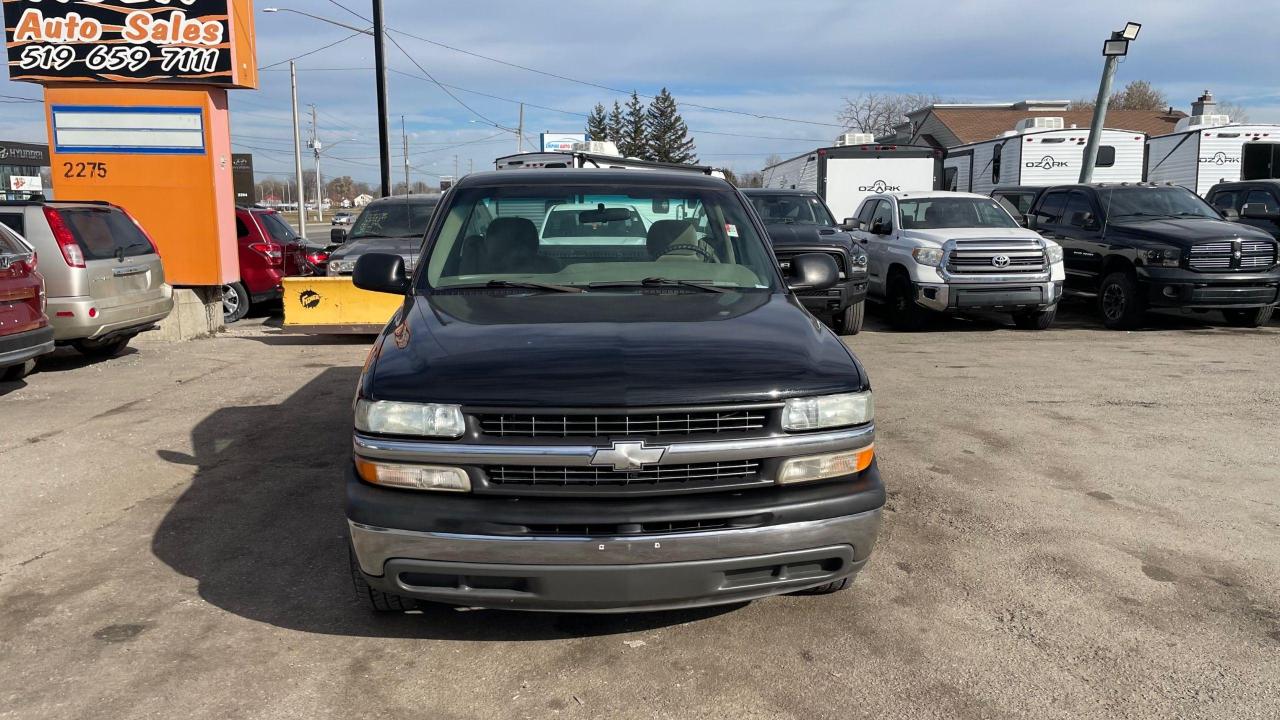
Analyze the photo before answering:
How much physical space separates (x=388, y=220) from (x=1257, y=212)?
1160cm

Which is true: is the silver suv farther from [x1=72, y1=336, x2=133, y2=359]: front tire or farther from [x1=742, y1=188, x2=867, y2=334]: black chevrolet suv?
[x1=742, y1=188, x2=867, y2=334]: black chevrolet suv

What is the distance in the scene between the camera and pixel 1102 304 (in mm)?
12703

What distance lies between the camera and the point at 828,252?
1151cm

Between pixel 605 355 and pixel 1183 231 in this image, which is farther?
pixel 1183 231

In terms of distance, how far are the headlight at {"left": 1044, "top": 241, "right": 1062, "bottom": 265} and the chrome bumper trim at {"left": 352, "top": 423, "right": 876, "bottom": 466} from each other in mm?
9693

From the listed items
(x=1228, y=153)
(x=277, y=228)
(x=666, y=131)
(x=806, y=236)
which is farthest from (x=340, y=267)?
(x=666, y=131)

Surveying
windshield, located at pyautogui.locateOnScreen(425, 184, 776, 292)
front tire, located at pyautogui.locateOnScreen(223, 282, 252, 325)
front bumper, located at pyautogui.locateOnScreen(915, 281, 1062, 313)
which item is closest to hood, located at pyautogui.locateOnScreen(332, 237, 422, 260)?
front tire, located at pyautogui.locateOnScreen(223, 282, 252, 325)

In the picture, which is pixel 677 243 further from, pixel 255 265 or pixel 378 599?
pixel 255 265

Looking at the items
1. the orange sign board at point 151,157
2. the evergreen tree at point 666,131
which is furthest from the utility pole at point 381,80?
the evergreen tree at point 666,131

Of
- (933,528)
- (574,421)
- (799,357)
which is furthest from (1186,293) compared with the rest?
(574,421)

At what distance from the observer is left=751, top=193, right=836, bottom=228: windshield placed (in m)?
13.5

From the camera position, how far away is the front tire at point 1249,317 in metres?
12.3

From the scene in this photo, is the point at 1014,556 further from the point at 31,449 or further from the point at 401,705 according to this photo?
the point at 31,449

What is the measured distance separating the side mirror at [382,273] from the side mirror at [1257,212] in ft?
41.2
